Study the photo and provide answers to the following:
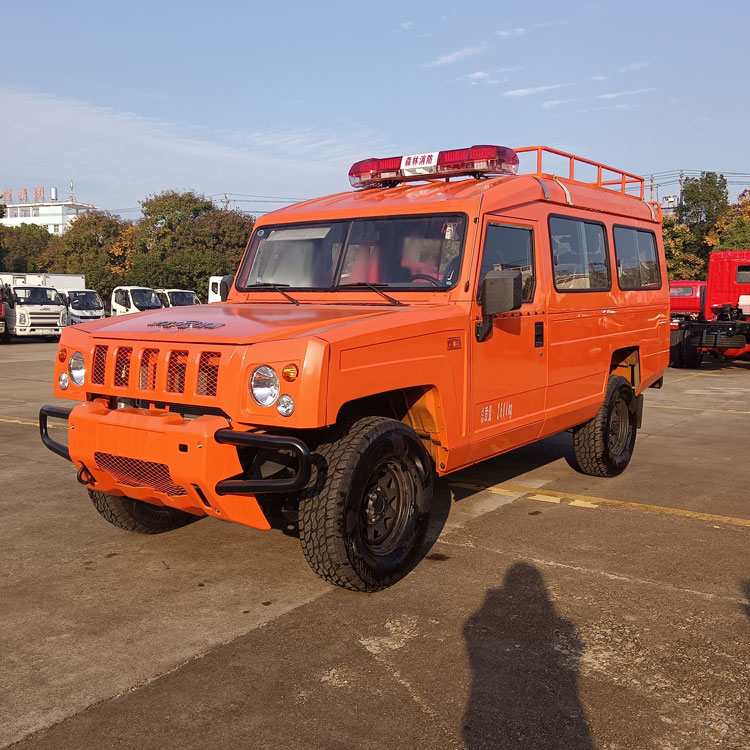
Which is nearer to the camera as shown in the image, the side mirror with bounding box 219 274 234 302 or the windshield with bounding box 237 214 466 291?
the windshield with bounding box 237 214 466 291

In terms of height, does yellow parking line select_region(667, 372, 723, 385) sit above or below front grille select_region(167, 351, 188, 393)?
below

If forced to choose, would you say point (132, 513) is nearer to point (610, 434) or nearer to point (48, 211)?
point (610, 434)

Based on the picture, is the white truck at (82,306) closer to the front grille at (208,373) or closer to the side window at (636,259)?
the side window at (636,259)

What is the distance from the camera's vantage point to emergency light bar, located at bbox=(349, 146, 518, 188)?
5512 mm

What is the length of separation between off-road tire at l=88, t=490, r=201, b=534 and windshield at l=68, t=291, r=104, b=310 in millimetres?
24561

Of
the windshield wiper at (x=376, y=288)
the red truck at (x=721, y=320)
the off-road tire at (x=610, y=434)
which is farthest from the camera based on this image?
the red truck at (x=721, y=320)

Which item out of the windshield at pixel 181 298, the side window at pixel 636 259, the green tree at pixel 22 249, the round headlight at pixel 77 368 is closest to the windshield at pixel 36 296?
the windshield at pixel 181 298

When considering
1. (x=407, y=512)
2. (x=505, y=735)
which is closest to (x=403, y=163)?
(x=407, y=512)

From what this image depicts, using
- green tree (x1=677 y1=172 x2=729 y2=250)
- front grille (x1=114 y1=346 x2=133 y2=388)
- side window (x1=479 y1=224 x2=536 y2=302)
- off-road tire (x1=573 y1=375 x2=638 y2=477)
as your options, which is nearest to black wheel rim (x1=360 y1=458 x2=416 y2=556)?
side window (x1=479 y1=224 x2=536 y2=302)

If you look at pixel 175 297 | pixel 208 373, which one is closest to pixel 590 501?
pixel 208 373

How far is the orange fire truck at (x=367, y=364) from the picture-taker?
150 inches

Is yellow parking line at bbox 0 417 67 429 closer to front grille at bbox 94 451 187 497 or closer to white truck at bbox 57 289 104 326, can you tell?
front grille at bbox 94 451 187 497

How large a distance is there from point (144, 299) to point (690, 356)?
18.8m

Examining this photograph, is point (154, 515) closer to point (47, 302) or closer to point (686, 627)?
point (686, 627)
